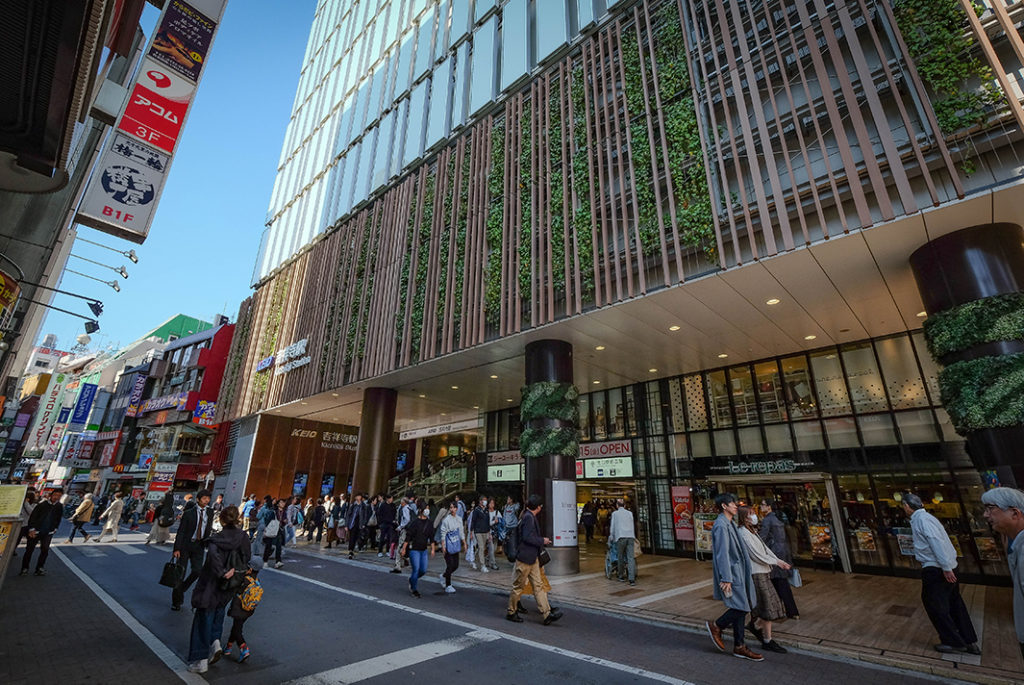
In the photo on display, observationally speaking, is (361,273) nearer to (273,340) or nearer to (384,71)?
(273,340)

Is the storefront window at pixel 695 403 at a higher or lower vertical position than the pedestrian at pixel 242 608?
higher

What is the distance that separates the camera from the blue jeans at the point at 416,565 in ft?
27.2

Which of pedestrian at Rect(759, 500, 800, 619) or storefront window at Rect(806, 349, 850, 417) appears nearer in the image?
pedestrian at Rect(759, 500, 800, 619)

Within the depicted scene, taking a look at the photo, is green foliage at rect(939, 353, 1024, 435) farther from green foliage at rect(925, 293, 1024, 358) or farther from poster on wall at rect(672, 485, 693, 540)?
poster on wall at rect(672, 485, 693, 540)

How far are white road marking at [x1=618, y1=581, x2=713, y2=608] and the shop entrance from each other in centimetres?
335

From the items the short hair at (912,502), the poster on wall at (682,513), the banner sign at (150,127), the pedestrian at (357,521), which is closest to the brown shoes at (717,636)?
the short hair at (912,502)

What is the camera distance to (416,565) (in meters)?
8.35

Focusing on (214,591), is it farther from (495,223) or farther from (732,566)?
(495,223)

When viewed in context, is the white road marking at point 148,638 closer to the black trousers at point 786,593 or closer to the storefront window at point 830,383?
the black trousers at point 786,593

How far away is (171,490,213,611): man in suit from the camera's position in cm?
688

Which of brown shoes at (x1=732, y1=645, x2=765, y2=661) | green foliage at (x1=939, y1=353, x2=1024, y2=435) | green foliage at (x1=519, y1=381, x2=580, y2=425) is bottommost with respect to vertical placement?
brown shoes at (x1=732, y1=645, x2=765, y2=661)

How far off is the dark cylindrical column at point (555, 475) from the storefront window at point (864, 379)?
7.96 m

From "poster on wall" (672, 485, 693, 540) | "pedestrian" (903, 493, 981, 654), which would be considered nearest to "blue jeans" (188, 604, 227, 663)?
"pedestrian" (903, 493, 981, 654)

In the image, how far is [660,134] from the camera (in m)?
11.0
